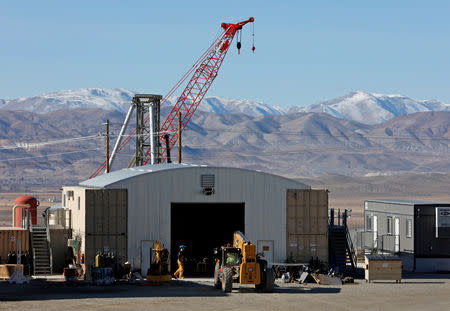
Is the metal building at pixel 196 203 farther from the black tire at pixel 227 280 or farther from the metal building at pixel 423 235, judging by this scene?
the black tire at pixel 227 280

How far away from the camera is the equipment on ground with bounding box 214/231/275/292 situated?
41125 millimetres

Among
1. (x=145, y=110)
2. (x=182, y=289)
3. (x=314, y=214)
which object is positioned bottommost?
(x=182, y=289)

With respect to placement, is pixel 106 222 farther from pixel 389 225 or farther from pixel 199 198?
pixel 389 225

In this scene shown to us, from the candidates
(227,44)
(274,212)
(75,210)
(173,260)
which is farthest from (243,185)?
(227,44)

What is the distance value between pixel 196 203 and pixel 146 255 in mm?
3773

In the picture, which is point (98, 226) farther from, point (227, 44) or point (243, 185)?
point (227, 44)

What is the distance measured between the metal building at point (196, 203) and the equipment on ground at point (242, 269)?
22.3 ft

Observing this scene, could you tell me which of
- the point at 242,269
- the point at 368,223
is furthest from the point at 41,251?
the point at 368,223

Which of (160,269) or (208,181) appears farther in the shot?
(208,181)

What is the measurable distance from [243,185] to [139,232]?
598 centimetres

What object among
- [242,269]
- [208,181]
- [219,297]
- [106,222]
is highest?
[208,181]

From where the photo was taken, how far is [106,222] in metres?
49.0

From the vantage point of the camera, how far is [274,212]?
50.3m

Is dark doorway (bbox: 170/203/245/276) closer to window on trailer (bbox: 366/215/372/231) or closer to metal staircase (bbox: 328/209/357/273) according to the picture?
metal staircase (bbox: 328/209/357/273)
